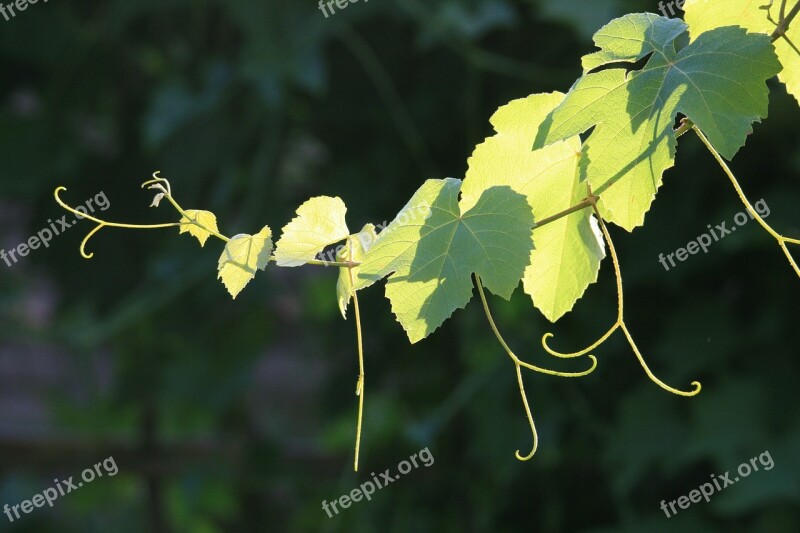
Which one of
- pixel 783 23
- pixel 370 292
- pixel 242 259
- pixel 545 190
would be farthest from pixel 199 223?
pixel 370 292

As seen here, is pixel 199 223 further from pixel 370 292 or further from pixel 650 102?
pixel 370 292

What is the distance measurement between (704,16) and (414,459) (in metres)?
1.24

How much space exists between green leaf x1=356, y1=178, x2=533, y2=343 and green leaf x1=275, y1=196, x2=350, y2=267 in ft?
0.10

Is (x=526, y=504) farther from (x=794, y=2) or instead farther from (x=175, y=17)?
(x=794, y=2)

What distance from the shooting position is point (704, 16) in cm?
42

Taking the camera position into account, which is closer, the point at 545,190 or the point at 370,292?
the point at 545,190

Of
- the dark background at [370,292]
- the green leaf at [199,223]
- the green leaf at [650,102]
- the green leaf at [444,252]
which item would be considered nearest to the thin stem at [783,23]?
the green leaf at [650,102]

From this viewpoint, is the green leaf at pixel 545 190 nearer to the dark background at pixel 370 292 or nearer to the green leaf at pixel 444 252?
the green leaf at pixel 444 252

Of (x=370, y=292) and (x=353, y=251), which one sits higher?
(x=370, y=292)

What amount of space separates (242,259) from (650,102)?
17 centimetres

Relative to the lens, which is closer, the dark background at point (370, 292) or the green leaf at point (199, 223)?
the green leaf at point (199, 223)

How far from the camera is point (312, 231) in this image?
1.34 feet

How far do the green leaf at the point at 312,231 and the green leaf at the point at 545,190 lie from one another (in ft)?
0.18

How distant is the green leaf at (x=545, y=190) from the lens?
41cm
